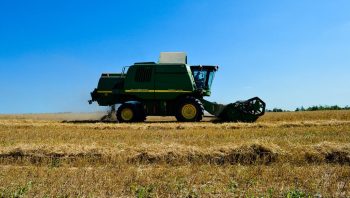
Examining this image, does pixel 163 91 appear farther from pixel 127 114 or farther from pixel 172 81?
pixel 127 114

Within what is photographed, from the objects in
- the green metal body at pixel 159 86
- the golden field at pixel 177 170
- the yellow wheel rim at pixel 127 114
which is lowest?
the golden field at pixel 177 170

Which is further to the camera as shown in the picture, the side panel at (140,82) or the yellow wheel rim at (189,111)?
the side panel at (140,82)

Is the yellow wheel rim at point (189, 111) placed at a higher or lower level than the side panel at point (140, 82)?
lower

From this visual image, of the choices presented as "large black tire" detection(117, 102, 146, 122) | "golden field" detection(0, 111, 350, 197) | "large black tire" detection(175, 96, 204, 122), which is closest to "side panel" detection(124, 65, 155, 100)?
"large black tire" detection(117, 102, 146, 122)

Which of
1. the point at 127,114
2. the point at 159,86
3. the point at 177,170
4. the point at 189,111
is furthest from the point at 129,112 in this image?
the point at 177,170

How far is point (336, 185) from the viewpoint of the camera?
5957 millimetres

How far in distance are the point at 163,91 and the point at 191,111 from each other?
1.59m

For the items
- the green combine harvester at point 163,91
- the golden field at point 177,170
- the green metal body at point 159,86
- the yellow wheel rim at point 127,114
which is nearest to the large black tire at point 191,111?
the green combine harvester at point 163,91

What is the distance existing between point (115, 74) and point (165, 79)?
2.63 metres

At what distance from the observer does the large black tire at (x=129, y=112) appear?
20.1 meters

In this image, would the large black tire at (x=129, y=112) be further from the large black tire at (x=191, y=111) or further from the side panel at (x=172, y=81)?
the large black tire at (x=191, y=111)

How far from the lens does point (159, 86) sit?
20.3 meters

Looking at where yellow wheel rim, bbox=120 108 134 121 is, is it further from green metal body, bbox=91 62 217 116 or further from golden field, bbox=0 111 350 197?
golden field, bbox=0 111 350 197

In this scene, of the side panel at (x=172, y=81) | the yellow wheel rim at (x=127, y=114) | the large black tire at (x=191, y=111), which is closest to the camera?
the large black tire at (x=191, y=111)
